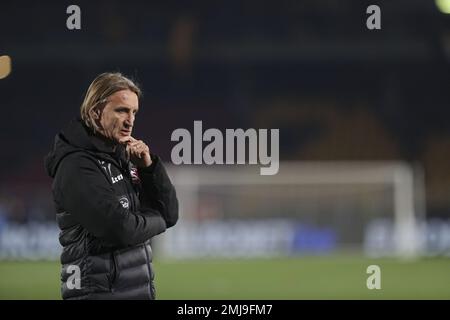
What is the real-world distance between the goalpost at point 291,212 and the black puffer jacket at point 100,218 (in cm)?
1072

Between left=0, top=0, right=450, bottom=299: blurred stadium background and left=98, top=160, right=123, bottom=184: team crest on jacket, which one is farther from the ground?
left=0, top=0, right=450, bottom=299: blurred stadium background

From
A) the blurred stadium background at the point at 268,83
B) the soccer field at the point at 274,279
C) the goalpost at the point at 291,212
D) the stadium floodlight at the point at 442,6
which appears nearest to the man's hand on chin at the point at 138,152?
the soccer field at the point at 274,279

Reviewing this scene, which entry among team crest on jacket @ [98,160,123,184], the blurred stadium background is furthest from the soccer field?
team crest on jacket @ [98,160,123,184]

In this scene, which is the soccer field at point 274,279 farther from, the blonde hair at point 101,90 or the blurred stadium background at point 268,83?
the blonde hair at point 101,90

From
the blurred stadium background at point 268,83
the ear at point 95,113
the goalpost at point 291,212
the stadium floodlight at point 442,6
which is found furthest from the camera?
the stadium floodlight at point 442,6

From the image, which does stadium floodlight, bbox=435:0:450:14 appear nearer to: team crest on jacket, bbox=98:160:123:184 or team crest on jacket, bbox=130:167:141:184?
team crest on jacket, bbox=130:167:141:184

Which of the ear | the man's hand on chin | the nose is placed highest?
the ear

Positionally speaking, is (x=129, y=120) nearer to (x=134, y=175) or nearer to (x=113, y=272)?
(x=134, y=175)

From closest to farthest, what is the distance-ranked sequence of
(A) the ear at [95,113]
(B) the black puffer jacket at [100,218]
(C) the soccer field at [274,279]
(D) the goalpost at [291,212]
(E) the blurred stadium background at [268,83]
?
(B) the black puffer jacket at [100,218] → (A) the ear at [95,113] → (C) the soccer field at [274,279] → (D) the goalpost at [291,212] → (E) the blurred stadium background at [268,83]

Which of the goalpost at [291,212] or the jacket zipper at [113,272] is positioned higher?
the goalpost at [291,212]

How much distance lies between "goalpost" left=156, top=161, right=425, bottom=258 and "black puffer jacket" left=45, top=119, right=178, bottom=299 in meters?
10.7

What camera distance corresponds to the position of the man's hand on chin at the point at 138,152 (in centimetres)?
234

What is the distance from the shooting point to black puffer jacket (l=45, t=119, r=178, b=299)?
2.22 meters

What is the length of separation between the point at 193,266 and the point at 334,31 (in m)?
8.08
